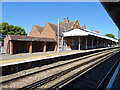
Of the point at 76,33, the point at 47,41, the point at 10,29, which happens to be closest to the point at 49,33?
the point at 47,41

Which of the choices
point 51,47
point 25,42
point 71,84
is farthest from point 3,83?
point 51,47

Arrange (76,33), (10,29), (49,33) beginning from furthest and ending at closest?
(10,29) → (49,33) → (76,33)

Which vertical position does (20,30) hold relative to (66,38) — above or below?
above

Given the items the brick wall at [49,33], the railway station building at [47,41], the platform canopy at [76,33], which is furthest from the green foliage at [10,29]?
the platform canopy at [76,33]

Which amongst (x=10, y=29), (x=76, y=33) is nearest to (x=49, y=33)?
(x=76, y=33)

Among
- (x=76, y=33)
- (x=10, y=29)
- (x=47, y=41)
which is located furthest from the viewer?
(x=10, y=29)

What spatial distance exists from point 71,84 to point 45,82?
1539 millimetres

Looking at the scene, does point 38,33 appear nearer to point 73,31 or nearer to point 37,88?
point 73,31

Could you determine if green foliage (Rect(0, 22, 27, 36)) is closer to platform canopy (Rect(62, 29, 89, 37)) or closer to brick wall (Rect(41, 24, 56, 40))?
brick wall (Rect(41, 24, 56, 40))

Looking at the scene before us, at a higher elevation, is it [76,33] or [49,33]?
[49,33]

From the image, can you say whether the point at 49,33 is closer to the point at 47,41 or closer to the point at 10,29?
the point at 47,41

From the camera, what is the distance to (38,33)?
118 feet

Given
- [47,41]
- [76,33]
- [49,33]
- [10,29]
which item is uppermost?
[10,29]

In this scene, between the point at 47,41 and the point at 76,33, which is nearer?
the point at 47,41
